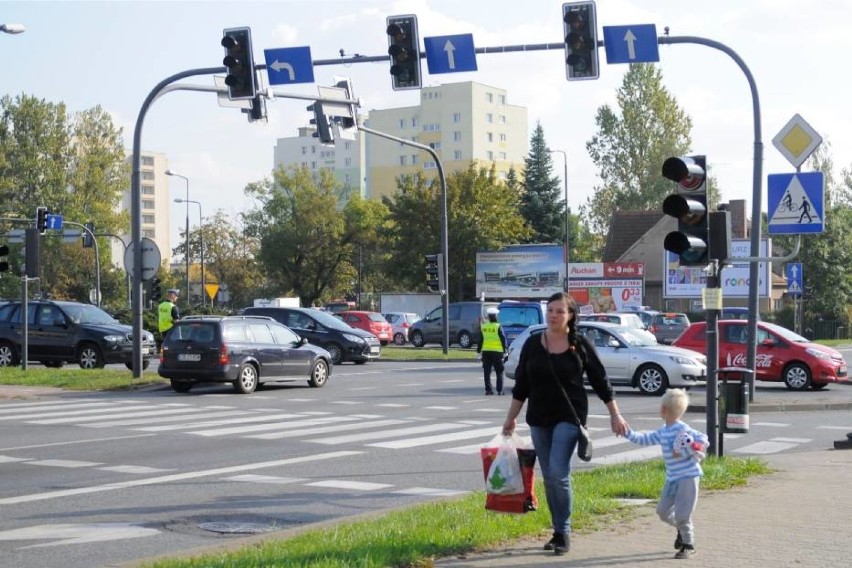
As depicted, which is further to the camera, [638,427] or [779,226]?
[638,427]

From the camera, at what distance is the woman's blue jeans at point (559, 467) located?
797cm

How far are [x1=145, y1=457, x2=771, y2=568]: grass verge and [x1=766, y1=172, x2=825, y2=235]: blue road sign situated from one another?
18.9 feet

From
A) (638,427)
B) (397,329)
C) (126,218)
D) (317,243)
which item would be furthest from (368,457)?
(126,218)

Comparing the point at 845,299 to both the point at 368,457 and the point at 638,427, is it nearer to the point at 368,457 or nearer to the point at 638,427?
the point at 638,427

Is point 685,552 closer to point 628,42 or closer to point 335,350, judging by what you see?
point 628,42

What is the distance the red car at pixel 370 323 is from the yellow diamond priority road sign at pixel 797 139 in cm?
3580

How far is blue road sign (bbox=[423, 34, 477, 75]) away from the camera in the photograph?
63.0 ft

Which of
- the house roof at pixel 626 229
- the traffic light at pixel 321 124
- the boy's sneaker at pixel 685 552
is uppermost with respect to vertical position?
the house roof at pixel 626 229

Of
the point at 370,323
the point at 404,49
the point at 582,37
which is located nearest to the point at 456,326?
the point at 370,323

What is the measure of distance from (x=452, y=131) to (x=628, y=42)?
112 meters

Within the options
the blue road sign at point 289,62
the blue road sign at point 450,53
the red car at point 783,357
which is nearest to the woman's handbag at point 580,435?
the blue road sign at point 450,53

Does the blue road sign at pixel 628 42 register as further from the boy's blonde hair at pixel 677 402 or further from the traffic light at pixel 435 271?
the traffic light at pixel 435 271

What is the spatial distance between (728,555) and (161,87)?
60.8 ft

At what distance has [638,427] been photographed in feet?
59.5
